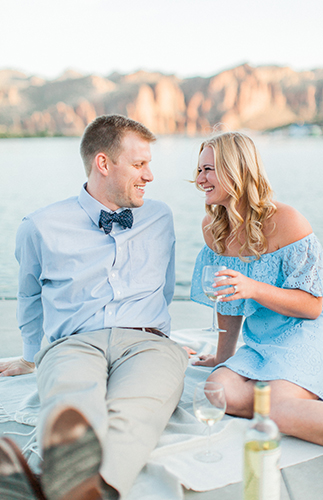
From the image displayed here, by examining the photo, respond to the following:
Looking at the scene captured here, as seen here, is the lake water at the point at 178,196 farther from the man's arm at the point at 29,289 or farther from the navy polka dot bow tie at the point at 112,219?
the man's arm at the point at 29,289

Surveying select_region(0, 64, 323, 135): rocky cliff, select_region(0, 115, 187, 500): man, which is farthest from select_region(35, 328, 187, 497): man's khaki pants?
select_region(0, 64, 323, 135): rocky cliff

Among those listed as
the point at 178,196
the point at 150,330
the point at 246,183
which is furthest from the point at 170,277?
the point at 178,196

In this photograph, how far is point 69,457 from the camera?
1.23 meters

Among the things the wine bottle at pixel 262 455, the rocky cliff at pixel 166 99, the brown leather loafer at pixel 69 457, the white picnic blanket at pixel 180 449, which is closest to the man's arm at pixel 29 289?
the white picnic blanket at pixel 180 449

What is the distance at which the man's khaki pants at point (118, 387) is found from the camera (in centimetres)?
139

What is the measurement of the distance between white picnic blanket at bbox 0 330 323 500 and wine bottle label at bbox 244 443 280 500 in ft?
1.68

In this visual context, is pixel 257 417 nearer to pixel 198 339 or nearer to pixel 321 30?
pixel 198 339

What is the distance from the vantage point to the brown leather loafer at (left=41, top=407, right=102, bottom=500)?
1.23m

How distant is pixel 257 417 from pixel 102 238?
1.36 metres

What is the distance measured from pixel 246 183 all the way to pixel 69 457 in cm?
150

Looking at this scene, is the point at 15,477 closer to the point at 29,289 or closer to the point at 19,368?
the point at 29,289

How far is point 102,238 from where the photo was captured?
7.31 feet

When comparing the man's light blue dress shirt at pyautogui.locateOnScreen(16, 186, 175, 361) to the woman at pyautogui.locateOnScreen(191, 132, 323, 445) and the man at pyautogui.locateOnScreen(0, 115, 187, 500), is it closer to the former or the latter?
the man at pyautogui.locateOnScreen(0, 115, 187, 500)

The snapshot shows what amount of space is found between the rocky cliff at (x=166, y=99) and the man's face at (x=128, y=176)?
44.5 metres
